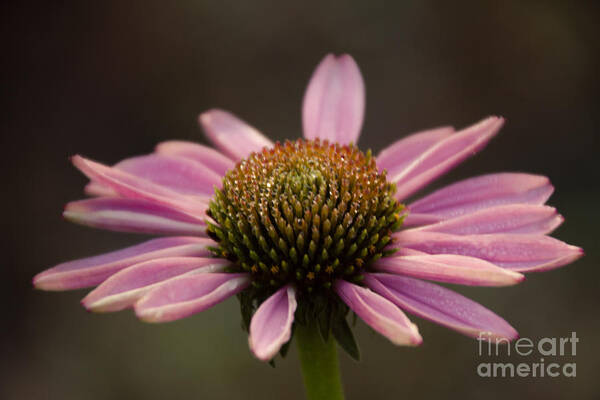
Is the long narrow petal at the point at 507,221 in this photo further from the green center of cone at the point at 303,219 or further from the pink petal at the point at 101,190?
the pink petal at the point at 101,190

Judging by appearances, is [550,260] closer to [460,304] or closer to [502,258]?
[502,258]

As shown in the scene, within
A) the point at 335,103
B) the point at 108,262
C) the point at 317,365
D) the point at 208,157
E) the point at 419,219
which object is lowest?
the point at 317,365

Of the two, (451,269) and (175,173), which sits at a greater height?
(175,173)

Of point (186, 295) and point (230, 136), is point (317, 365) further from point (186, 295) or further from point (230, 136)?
point (230, 136)

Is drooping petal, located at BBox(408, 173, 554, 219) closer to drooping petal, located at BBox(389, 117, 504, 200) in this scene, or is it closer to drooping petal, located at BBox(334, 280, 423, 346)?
drooping petal, located at BBox(389, 117, 504, 200)

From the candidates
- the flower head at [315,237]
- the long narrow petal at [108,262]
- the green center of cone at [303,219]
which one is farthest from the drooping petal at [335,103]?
the long narrow petal at [108,262]

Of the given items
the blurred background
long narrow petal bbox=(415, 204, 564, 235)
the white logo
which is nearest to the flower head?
long narrow petal bbox=(415, 204, 564, 235)

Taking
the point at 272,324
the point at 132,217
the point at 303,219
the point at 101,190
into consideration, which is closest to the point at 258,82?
the point at 101,190
